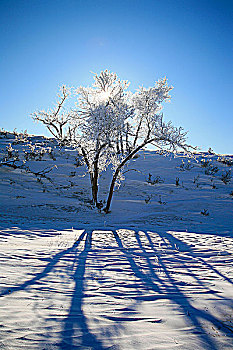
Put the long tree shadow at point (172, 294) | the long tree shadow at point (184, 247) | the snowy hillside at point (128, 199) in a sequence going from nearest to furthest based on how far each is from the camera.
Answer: the long tree shadow at point (172, 294) → the long tree shadow at point (184, 247) → the snowy hillside at point (128, 199)

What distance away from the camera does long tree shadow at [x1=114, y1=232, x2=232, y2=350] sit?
167 cm

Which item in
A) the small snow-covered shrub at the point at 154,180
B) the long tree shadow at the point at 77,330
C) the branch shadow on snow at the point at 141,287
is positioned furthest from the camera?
the small snow-covered shrub at the point at 154,180

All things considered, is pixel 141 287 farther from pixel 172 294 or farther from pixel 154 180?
pixel 154 180

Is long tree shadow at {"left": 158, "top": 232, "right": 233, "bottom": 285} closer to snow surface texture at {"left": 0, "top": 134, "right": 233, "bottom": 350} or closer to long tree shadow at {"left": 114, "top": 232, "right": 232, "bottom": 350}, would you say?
snow surface texture at {"left": 0, "top": 134, "right": 233, "bottom": 350}

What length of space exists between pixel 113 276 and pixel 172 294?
0.84 metres

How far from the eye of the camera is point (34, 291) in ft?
7.36

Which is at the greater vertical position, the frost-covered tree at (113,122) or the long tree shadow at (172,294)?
the frost-covered tree at (113,122)

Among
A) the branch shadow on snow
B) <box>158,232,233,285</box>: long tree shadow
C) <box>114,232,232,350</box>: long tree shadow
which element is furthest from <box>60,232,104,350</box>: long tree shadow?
<box>158,232,233,285</box>: long tree shadow

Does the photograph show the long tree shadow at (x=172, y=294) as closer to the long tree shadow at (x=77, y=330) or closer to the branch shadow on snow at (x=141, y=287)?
the branch shadow on snow at (x=141, y=287)

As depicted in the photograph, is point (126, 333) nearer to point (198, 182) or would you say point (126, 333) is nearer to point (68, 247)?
point (68, 247)

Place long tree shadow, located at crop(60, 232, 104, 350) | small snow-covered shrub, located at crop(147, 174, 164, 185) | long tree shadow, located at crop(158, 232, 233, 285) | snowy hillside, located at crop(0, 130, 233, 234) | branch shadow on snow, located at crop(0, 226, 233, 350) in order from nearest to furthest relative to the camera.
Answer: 1. long tree shadow, located at crop(60, 232, 104, 350)
2. branch shadow on snow, located at crop(0, 226, 233, 350)
3. long tree shadow, located at crop(158, 232, 233, 285)
4. snowy hillside, located at crop(0, 130, 233, 234)
5. small snow-covered shrub, located at crop(147, 174, 164, 185)

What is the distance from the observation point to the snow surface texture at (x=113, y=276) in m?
1.57

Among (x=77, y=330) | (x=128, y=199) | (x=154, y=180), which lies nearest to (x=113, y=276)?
(x=77, y=330)

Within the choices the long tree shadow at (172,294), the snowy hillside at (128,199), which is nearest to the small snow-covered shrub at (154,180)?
the snowy hillside at (128,199)
